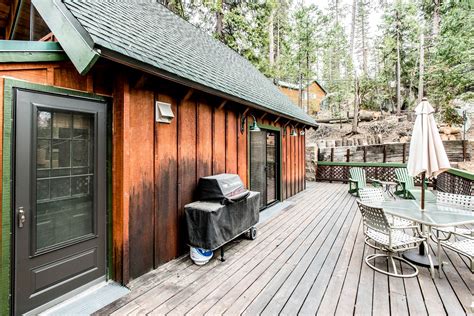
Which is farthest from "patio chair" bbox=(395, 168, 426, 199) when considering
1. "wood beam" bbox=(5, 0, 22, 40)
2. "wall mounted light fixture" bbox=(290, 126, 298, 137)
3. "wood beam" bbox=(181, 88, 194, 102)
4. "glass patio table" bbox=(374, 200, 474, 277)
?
"wood beam" bbox=(5, 0, 22, 40)

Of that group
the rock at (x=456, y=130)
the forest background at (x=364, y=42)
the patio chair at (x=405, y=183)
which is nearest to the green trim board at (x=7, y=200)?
the patio chair at (x=405, y=183)

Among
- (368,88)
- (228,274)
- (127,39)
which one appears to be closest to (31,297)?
(228,274)

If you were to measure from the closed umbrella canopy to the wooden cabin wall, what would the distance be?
310 cm

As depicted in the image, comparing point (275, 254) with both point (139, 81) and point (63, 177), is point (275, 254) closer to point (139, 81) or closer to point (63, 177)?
point (63, 177)

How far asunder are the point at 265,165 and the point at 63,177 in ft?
14.8

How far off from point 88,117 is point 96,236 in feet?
4.31

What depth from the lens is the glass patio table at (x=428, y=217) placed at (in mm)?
2714

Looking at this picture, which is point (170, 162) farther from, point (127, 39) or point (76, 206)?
point (127, 39)

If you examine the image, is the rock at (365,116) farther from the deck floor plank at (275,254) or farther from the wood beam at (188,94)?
the wood beam at (188,94)

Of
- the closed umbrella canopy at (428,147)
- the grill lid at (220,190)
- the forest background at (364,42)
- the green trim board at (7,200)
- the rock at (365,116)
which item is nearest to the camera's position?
the green trim board at (7,200)

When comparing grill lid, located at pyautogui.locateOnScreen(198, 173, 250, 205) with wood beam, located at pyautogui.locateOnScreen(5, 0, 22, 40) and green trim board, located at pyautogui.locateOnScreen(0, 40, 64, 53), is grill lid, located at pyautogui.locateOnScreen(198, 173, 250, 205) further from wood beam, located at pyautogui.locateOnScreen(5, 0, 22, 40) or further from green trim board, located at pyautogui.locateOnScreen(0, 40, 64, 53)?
wood beam, located at pyautogui.locateOnScreen(5, 0, 22, 40)

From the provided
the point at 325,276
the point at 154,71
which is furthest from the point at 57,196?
the point at 325,276

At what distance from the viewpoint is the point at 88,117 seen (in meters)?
2.42

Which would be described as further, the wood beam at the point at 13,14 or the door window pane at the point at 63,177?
the wood beam at the point at 13,14
